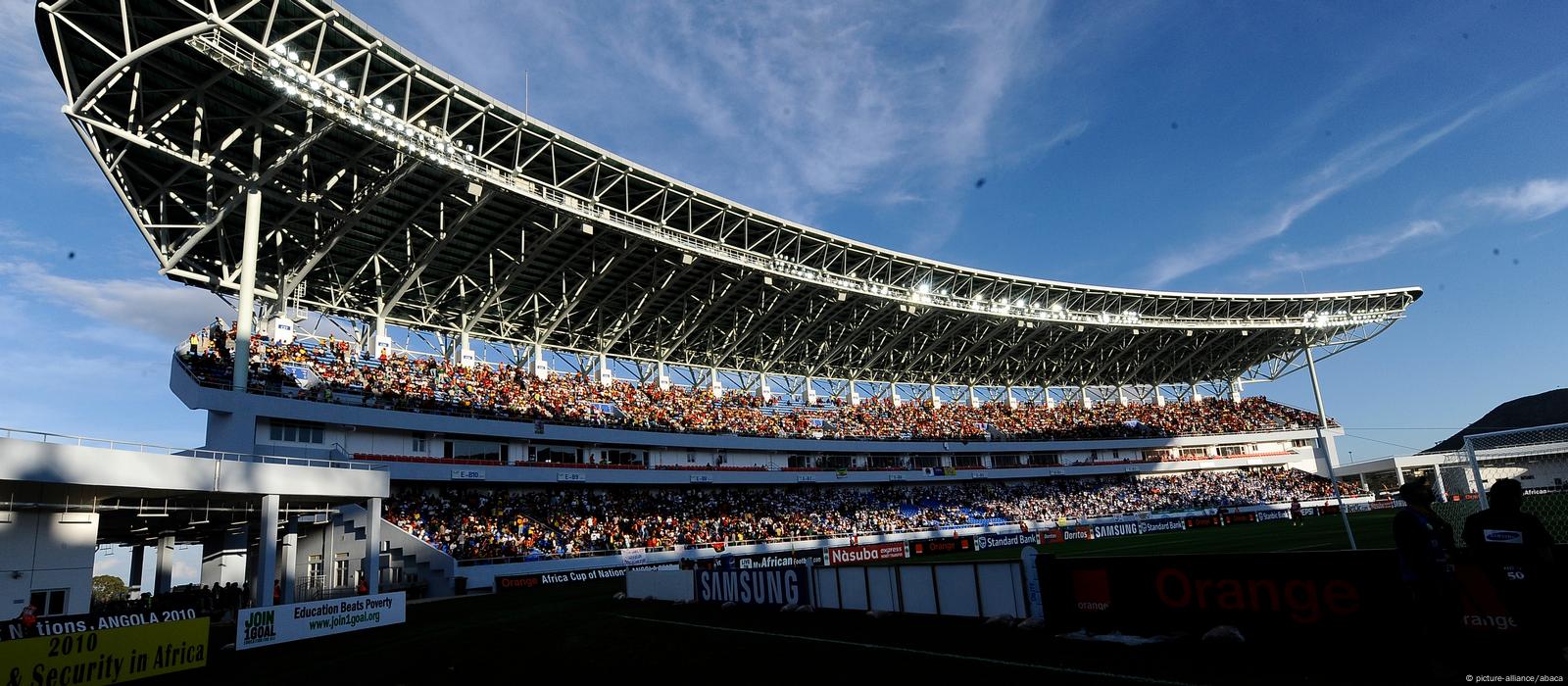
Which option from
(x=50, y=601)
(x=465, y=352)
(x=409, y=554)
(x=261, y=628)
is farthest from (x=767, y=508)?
(x=50, y=601)

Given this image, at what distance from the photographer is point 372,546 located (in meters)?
27.3

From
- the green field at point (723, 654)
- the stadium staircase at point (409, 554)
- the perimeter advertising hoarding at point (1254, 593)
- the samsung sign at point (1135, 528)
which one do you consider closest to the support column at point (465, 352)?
the stadium staircase at point (409, 554)

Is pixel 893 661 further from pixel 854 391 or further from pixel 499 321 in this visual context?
pixel 854 391

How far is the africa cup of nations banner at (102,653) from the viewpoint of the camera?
12.0 meters

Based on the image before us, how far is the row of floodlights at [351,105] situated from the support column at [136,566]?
28115 mm

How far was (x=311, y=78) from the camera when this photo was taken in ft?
90.7

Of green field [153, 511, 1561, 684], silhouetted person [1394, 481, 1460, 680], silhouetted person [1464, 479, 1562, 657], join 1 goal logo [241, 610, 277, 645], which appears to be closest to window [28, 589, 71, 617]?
green field [153, 511, 1561, 684]

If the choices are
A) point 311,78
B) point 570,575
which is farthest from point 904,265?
point 311,78

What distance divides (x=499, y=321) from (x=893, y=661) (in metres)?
43.4

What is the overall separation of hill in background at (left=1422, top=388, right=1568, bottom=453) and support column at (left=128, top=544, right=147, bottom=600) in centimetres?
18913

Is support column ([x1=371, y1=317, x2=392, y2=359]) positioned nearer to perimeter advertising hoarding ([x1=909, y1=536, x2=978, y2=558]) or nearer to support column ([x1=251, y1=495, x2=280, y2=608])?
support column ([x1=251, y1=495, x2=280, y2=608])

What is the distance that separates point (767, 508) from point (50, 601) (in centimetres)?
3616

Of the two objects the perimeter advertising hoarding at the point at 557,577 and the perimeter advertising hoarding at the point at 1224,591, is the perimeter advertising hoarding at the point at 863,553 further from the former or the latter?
the perimeter advertising hoarding at the point at 1224,591

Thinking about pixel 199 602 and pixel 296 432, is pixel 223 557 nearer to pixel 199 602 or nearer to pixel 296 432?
pixel 296 432
